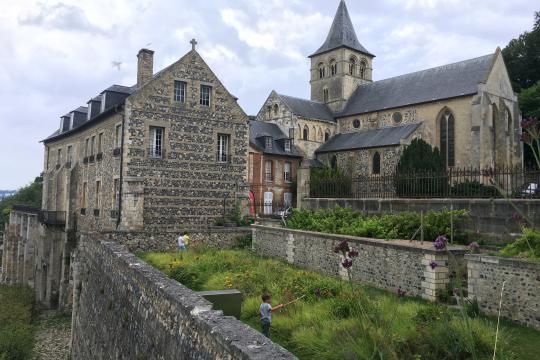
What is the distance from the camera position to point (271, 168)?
32.4m

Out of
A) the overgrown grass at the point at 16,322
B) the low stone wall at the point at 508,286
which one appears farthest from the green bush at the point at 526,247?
the overgrown grass at the point at 16,322

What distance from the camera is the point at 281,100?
37219 millimetres

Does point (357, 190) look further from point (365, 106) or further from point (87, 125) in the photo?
point (365, 106)

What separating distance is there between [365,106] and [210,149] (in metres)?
20.4

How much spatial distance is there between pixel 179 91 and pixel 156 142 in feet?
8.27

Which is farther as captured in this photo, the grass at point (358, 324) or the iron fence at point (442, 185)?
the iron fence at point (442, 185)

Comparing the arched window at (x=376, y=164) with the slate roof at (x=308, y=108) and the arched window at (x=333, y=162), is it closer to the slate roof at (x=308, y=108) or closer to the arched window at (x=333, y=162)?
the arched window at (x=333, y=162)

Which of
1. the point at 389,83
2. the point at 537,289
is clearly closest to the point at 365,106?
the point at 389,83

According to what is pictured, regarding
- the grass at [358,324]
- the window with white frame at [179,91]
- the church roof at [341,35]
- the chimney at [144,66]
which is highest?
the church roof at [341,35]

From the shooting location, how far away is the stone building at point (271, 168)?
31.2m

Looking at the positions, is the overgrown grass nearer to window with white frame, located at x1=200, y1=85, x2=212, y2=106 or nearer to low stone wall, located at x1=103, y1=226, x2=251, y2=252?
low stone wall, located at x1=103, y1=226, x2=251, y2=252

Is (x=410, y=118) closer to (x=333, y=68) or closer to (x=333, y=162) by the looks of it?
(x=333, y=162)

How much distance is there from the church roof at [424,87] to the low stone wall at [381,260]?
20.3 m

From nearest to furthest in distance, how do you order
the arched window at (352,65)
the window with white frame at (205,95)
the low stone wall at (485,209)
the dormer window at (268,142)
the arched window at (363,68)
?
the low stone wall at (485,209) < the window with white frame at (205,95) < the dormer window at (268,142) < the arched window at (352,65) < the arched window at (363,68)
